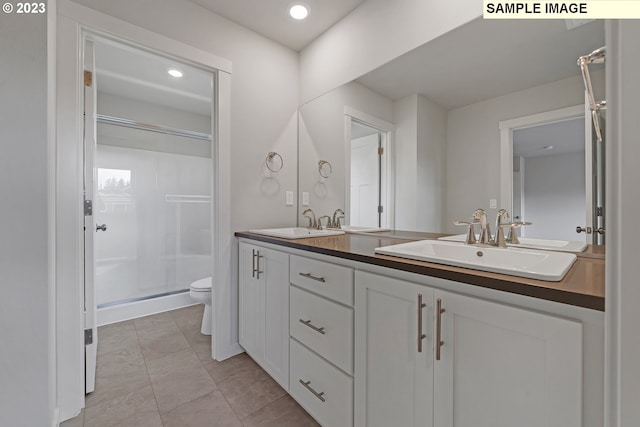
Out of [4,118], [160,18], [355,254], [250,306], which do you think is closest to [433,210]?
[355,254]

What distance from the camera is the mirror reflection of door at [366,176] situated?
1.83m

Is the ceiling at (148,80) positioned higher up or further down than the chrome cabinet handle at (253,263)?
higher up

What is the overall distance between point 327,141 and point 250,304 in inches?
52.7

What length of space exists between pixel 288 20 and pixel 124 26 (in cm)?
105

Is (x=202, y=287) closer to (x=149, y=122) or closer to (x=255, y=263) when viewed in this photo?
(x=255, y=263)

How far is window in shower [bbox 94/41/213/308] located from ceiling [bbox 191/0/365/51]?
2.60 feet

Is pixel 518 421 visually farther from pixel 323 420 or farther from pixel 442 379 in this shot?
pixel 323 420

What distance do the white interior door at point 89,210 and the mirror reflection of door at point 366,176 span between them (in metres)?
1.58

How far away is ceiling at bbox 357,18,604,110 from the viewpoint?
3.42 ft

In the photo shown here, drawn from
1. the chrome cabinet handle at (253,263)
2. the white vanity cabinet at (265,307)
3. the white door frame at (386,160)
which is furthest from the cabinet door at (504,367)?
the chrome cabinet handle at (253,263)

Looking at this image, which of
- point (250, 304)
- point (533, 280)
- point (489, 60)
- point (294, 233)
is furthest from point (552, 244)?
point (250, 304)

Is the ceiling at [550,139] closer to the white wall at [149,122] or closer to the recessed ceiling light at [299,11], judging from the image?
the recessed ceiling light at [299,11]

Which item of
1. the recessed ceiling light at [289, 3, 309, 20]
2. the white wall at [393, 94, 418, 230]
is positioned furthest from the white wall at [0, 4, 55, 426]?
the white wall at [393, 94, 418, 230]

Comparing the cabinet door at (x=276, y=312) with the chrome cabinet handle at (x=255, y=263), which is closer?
the cabinet door at (x=276, y=312)
